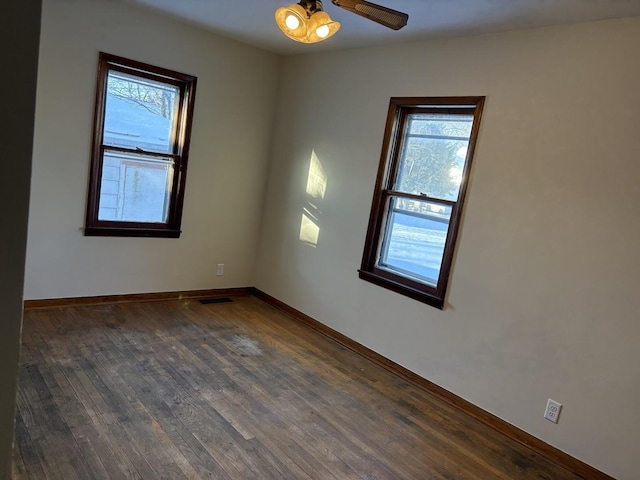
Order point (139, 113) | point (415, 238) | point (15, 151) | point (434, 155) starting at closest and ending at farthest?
point (15, 151), point (434, 155), point (415, 238), point (139, 113)

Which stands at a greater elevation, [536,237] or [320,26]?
[320,26]

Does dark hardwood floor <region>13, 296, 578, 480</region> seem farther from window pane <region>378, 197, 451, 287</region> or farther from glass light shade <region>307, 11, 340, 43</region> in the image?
glass light shade <region>307, 11, 340, 43</region>

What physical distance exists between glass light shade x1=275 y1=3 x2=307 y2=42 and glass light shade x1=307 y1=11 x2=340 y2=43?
0.10ft

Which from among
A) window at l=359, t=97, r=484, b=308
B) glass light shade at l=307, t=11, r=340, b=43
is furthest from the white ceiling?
glass light shade at l=307, t=11, r=340, b=43

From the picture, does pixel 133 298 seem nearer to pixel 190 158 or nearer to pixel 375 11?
pixel 190 158

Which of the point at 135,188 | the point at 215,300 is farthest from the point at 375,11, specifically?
the point at 215,300

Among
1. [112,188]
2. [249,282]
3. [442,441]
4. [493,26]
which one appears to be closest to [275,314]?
[249,282]

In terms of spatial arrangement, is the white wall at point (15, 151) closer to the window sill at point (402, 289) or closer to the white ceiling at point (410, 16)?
the white ceiling at point (410, 16)

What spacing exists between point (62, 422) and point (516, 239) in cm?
279

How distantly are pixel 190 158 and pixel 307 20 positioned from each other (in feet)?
7.74

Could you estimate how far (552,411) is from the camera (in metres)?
2.65

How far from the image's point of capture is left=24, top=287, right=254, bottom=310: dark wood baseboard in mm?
3707

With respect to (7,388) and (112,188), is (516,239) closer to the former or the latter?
(7,388)

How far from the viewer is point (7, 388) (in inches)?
30.3
